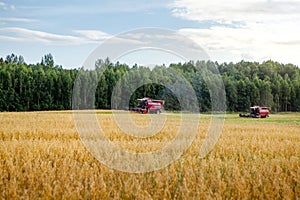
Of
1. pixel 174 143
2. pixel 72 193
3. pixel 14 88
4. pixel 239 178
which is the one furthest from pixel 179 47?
pixel 14 88

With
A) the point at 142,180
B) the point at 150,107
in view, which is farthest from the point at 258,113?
the point at 142,180

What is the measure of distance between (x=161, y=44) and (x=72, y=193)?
26.4 feet

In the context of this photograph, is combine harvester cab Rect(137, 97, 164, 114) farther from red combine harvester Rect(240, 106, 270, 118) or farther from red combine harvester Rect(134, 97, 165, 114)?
red combine harvester Rect(240, 106, 270, 118)

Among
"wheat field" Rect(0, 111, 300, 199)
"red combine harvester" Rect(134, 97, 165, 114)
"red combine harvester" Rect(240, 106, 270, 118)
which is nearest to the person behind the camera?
"wheat field" Rect(0, 111, 300, 199)

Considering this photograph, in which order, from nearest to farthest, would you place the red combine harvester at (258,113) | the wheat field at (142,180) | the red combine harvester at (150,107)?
the wheat field at (142,180)
the red combine harvester at (150,107)
the red combine harvester at (258,113)

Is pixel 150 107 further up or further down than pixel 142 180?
further up

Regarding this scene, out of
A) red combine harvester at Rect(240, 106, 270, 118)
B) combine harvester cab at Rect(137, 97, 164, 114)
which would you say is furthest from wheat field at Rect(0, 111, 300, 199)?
red combine harvester at Rect(240, 106, 270, 118)

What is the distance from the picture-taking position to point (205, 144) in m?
11.9

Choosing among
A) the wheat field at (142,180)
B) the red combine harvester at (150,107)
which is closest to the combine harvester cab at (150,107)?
the red combine harvester at (150,107)

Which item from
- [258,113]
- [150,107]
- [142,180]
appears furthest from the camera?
[258,113]

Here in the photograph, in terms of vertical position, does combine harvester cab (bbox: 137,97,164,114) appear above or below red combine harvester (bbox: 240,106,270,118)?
above

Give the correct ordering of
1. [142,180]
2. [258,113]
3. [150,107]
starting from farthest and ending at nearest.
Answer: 1. [258,113]
2. [150,107]
3. [142,180]

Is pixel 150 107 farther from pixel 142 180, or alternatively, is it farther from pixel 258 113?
pixel 142 180

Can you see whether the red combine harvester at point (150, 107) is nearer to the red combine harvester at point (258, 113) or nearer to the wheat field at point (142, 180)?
the red combine harvester at point (258, 113)
